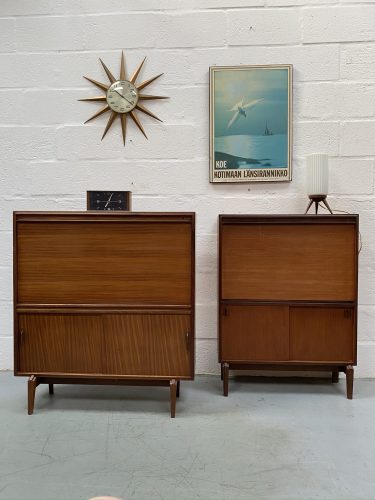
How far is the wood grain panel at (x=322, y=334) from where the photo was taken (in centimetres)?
212

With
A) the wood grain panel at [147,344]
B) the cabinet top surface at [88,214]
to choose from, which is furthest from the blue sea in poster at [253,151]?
the wood grain panel at [147,344]

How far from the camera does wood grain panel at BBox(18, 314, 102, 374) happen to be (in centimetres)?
196

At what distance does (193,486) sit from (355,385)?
1.40m

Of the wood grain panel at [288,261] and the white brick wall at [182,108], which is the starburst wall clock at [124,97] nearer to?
the white brick wall at [182,108]

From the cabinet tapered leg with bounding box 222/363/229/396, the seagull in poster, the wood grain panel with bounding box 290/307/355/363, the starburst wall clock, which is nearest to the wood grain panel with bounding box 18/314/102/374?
the cabinet tapered leg with bounding box 222/363/229/396

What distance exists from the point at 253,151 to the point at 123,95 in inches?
36.6

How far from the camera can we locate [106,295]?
195 centimetres

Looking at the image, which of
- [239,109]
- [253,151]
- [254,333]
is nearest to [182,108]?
[239,109]

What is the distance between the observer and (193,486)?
1.41 metres

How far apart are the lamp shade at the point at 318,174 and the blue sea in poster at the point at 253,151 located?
0.70 ft

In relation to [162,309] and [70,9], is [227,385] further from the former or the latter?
[70,9]

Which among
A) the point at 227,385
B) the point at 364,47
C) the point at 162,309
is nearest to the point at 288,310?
the point at 227,385

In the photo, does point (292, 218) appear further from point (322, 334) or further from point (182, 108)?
point (182, 108)

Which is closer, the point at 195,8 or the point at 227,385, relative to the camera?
the point at 227,385
